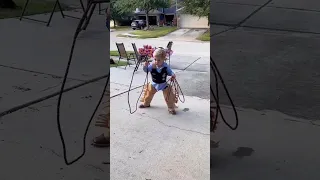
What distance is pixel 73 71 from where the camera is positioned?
1546 mm

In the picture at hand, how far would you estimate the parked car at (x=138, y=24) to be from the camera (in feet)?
9.98

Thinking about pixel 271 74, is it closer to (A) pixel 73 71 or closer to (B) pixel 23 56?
(A) pixel 73 71

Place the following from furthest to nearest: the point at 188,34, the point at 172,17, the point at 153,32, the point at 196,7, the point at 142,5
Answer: the point at 188,34 < the point at 153,32 < the point at 172,17 < the point at 196,7 < the point at 142,5

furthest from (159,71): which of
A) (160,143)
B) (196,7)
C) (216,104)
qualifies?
(216,104)

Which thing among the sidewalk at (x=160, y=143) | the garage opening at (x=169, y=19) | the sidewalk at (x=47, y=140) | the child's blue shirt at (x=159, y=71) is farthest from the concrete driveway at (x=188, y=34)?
the sidewalk at (x=47, y=140)

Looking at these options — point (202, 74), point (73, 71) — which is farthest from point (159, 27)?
point (73, 71)

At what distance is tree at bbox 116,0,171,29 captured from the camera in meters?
2.42

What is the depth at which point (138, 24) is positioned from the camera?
312 centimetres

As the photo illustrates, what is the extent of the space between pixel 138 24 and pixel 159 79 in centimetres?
52

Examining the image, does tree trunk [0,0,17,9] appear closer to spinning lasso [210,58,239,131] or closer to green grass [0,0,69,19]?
green grass [0,0,69,19]

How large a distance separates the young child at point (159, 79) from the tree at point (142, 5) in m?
0.35

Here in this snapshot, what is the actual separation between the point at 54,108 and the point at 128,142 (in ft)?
2.81

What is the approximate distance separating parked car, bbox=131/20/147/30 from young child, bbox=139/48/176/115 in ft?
0.99

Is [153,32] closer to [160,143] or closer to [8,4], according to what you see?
[160,143]
